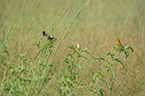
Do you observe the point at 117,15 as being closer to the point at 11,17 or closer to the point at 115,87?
the point at 11,17

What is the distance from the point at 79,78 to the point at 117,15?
3498mm

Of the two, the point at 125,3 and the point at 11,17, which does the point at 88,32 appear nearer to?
the point at 11,17

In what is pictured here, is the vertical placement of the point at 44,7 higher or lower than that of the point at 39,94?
higher

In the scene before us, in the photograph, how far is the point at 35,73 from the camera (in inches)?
64.2

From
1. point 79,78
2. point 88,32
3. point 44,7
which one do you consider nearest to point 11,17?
point 44,7

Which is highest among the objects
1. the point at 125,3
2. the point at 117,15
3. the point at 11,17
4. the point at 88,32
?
the point at 125,3

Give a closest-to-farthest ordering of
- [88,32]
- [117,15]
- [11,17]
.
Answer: [88,32] → [11,17] → [117,15]

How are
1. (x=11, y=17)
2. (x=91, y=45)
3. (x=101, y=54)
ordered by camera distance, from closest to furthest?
(x=101, y=54)
(x=91, y=45)
(x=11, y=17)

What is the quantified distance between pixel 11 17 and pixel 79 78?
336cm

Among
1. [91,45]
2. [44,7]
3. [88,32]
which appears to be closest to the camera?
[91,45]

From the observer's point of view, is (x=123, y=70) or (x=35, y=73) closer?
(x=35, y=73)

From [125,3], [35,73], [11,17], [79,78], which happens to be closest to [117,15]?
[125,3]

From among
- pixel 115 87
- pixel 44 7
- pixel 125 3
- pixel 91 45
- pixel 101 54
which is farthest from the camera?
pixel 125 3

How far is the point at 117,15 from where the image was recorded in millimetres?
5344
